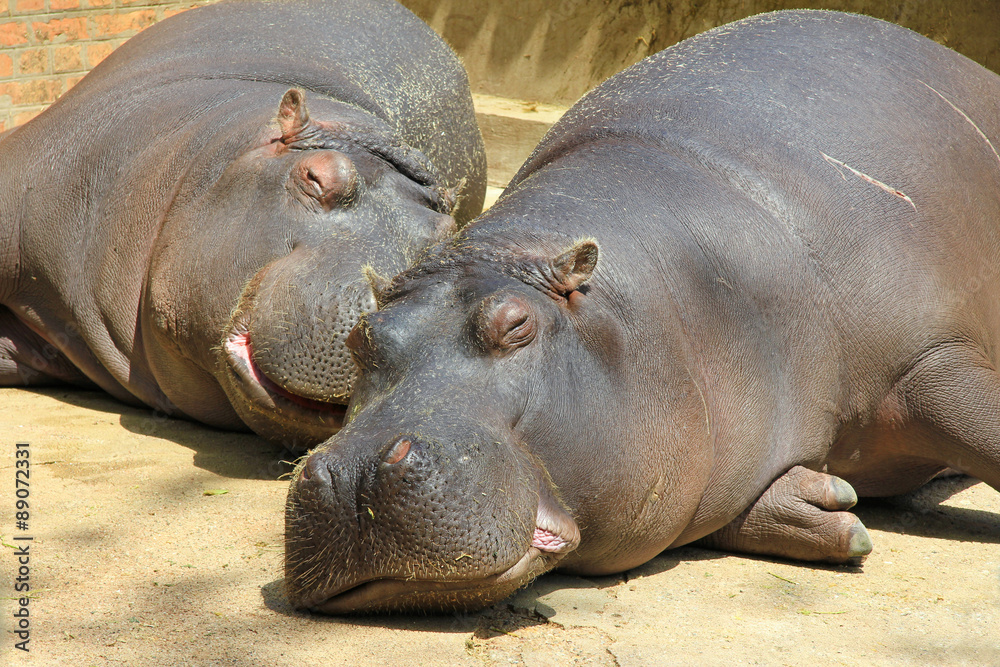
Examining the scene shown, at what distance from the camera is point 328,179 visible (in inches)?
161

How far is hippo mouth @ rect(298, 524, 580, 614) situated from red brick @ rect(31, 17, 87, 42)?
6.28 metres

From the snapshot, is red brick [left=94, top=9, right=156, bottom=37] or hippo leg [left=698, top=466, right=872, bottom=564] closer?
hippo leg [left=698, top=466, right=872, bottom=564]

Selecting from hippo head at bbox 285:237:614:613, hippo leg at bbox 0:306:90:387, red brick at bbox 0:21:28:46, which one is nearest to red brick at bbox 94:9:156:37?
red brick at bbox 0:21:28:46

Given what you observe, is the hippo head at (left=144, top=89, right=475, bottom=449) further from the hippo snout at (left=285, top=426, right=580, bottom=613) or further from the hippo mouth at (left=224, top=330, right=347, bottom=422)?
the hippo snout at (left=285, top=426, right=580, bottom=613)

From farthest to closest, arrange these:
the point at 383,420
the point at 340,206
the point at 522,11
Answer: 1. the point at 522,11
2. the point at 340,206
3. the point at 383,420

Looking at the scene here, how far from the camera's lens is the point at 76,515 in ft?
11.2

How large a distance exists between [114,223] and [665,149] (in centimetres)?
247

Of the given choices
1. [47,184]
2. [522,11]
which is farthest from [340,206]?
[522,11]

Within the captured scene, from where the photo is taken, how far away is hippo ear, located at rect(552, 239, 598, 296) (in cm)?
278

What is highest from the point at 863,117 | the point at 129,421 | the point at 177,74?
the point at 863,117

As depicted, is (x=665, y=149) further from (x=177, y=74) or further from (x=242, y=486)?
(x=177, y=74)

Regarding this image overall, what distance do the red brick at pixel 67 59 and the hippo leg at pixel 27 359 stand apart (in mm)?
3359

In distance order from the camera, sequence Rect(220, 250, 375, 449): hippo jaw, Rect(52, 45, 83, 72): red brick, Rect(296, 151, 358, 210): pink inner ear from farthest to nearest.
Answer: Rect(52, 45, 83, 72): red brick
Rect(296, 151, 358, 210): pink inner ear
Rect(220, 250, 375, 449): hippo jaw

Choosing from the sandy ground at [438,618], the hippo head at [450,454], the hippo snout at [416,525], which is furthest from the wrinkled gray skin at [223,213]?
the hippo snout at [416,525]
